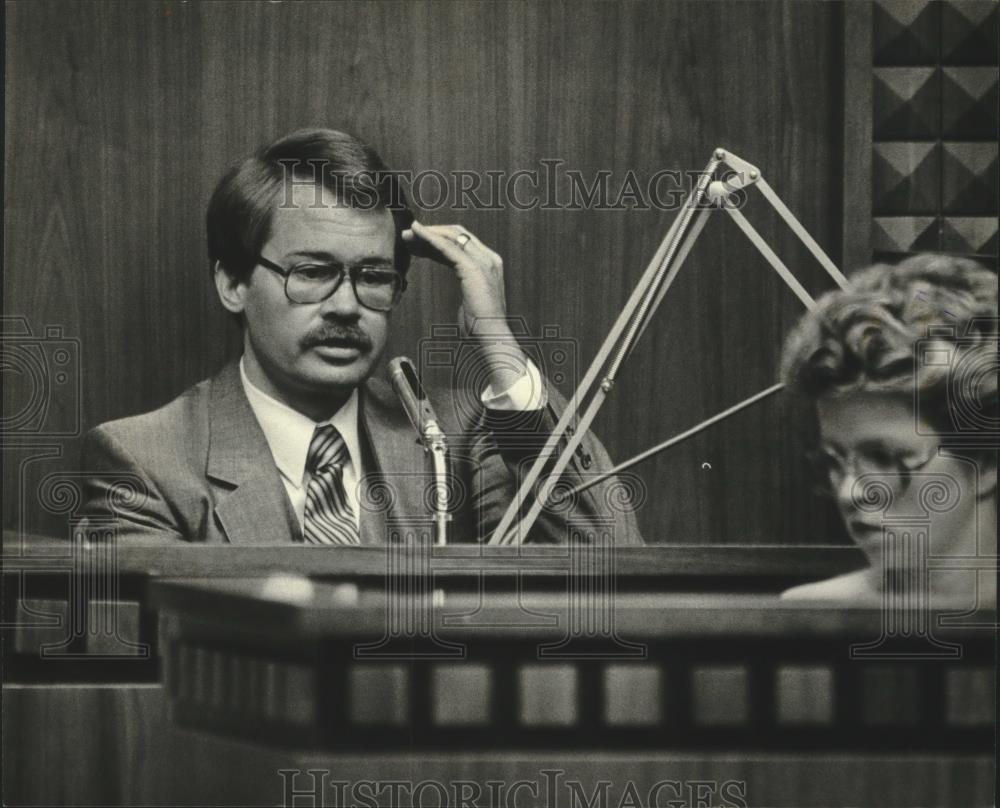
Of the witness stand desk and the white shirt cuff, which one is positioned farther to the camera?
the white shirt cuff

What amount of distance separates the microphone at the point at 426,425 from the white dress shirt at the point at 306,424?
0.12 meters

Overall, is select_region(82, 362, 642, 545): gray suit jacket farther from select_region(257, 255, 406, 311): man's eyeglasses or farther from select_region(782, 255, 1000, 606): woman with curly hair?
select_region(782, 255, 1000, 606): woman with curly hair

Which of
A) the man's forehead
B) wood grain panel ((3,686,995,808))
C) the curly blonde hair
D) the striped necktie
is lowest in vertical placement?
wood grain panel ((3,686,995,808))

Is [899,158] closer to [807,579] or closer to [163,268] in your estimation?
[807,579]

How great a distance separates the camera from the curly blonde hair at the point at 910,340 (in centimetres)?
436

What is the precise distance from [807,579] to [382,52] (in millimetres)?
1643

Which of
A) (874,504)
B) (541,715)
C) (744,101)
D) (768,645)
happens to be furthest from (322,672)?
(744,101)

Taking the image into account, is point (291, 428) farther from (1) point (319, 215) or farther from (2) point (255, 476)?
(1) point (319, 215)

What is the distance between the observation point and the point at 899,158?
452cm

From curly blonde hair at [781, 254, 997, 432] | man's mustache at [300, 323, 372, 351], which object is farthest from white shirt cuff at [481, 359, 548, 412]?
curly blonde hair at [781, 254, 997, 432]

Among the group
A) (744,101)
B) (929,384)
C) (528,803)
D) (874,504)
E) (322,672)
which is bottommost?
(528,803)

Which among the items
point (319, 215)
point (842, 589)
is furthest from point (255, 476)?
point (842, 589)

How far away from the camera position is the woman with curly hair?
436cm

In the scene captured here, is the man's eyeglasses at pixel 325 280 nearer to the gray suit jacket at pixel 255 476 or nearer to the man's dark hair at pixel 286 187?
the man's dark hair at pixel 286 187
